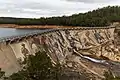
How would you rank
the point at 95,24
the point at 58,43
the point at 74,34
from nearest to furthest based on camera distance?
the point at 58,43 < the point at 74,34 < the point at 95,24

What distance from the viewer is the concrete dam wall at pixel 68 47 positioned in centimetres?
3397

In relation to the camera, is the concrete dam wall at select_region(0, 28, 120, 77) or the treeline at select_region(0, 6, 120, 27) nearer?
the concrete dam wall at select_region(0, 28, 120, 77)

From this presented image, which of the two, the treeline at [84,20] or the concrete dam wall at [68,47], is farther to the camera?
the treeline at [84,20]

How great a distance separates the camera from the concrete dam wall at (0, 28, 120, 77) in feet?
111

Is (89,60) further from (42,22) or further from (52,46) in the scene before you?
(42,22)

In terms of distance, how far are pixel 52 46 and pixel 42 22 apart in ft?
197

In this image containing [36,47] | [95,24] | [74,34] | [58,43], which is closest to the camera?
[36,47]

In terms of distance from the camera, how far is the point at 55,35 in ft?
170

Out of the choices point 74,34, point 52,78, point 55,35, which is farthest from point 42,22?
point 52,78

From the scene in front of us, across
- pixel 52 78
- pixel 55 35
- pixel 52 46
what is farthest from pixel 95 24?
pixel 52 78

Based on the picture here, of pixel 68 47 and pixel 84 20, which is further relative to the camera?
pixel 84 20

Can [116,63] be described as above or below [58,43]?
below

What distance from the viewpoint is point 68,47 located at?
170ft

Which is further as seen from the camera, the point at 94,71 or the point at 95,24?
the point at 95,24
